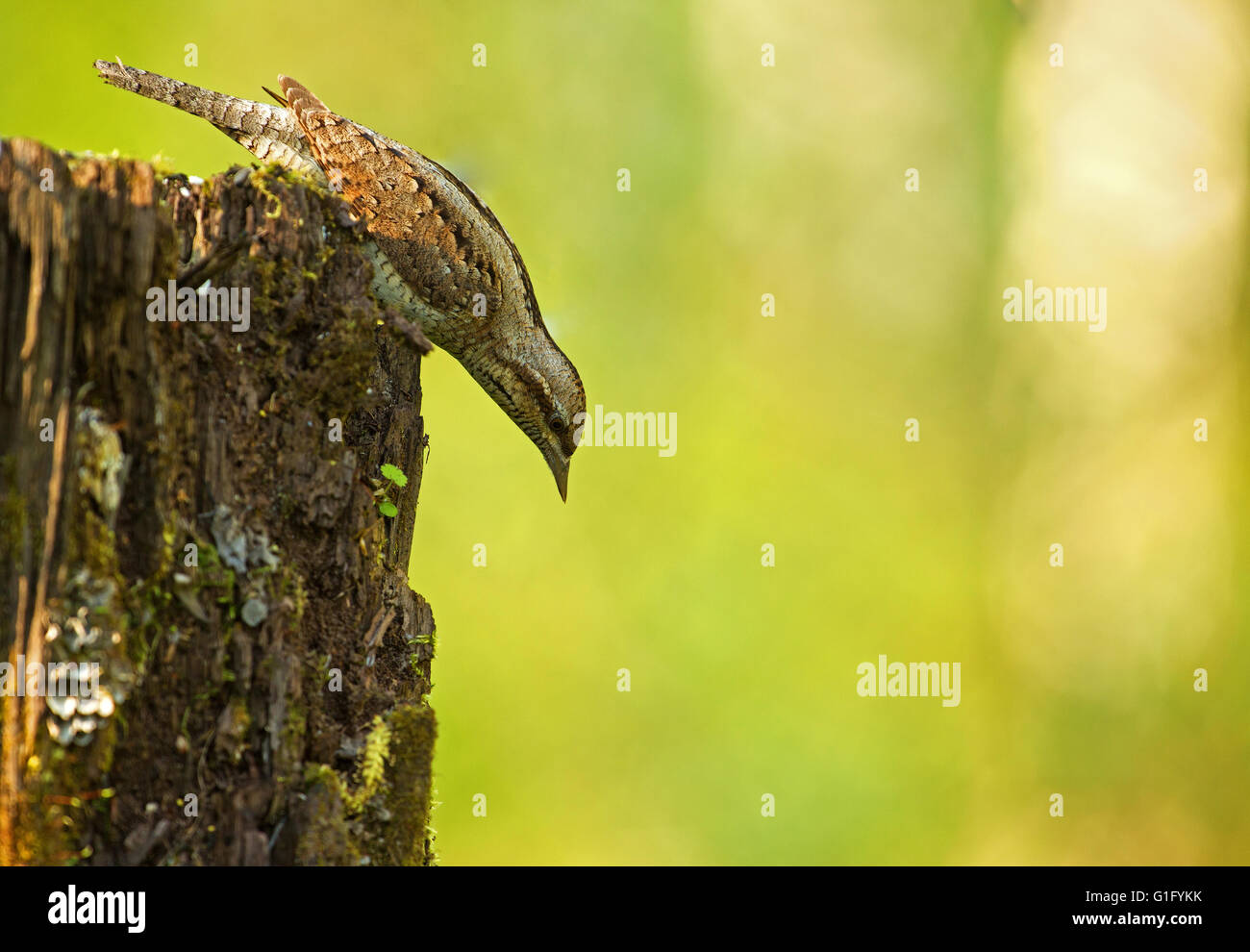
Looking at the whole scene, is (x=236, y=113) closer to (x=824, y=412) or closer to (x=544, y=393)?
(x=544, y=393)

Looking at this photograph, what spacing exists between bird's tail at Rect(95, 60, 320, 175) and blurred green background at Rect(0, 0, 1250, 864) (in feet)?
8.90

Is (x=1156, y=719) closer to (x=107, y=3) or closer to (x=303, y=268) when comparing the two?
(x=303, y=268)

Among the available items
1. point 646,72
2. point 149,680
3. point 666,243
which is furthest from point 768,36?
point 149,680

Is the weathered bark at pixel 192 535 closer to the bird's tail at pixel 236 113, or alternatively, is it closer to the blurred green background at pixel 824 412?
the bird's tail at pixel 236 113

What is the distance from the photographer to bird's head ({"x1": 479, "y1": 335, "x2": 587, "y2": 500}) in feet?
16.1

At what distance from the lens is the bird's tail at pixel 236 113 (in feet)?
14.2

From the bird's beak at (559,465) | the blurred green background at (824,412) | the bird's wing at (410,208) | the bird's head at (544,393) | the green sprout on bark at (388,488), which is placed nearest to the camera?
the green sprout on bark at (388,488)

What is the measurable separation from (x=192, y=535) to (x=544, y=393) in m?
2.68

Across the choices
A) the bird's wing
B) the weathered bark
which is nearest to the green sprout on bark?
the weathered bark

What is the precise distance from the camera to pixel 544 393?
4.97m

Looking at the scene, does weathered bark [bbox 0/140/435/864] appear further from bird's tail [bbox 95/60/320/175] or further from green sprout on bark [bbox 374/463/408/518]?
bird's tail [bbox 95/60/320/175]

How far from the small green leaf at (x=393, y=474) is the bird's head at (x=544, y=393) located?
169 cm

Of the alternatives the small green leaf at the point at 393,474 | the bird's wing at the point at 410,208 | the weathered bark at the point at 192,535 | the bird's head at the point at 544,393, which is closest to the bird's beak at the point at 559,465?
the bird's head at the point at 544,393

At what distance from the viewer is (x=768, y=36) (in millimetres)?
9328
